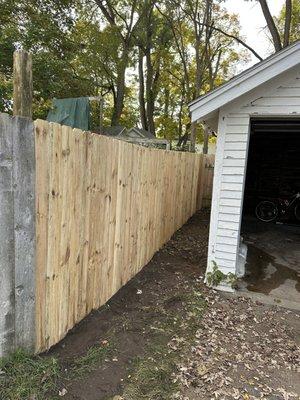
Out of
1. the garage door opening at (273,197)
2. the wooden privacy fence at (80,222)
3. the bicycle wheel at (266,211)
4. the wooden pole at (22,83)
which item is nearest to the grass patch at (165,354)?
the wooden privacy fence at (80,222)

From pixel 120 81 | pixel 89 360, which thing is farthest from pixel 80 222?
pixel 120 81

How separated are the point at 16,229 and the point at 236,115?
336 cm

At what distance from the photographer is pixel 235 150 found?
4473 mm

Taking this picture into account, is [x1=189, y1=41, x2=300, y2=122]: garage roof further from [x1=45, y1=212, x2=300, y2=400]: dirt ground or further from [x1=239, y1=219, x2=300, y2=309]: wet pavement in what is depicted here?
[x1=239, y1=219, x2=300, y2=309]: wet pavement

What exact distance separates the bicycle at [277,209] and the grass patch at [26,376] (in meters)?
8.78

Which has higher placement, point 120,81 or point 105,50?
point 105,50

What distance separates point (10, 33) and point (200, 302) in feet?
22.6

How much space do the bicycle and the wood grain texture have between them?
6090 millimetres

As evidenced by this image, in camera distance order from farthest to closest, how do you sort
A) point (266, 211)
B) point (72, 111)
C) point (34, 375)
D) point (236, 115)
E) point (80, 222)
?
1. point (266, 211)
2. point (72, 111)
3. point (236, 115)
4. point (80, 222)
5. point (34, 375)

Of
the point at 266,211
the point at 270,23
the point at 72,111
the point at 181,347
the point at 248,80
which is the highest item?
the point at 270,23

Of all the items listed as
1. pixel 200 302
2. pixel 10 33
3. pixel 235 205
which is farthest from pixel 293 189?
pixel 10 33

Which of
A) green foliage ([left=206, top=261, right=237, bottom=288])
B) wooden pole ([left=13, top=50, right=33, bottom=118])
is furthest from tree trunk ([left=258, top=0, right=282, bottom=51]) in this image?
wooden pole ([left=13, top=50, right=33, bottom=118])

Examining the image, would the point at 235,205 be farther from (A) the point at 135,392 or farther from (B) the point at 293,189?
(B) the point at 293,189

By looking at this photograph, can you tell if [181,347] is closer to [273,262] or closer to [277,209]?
[273,262]
